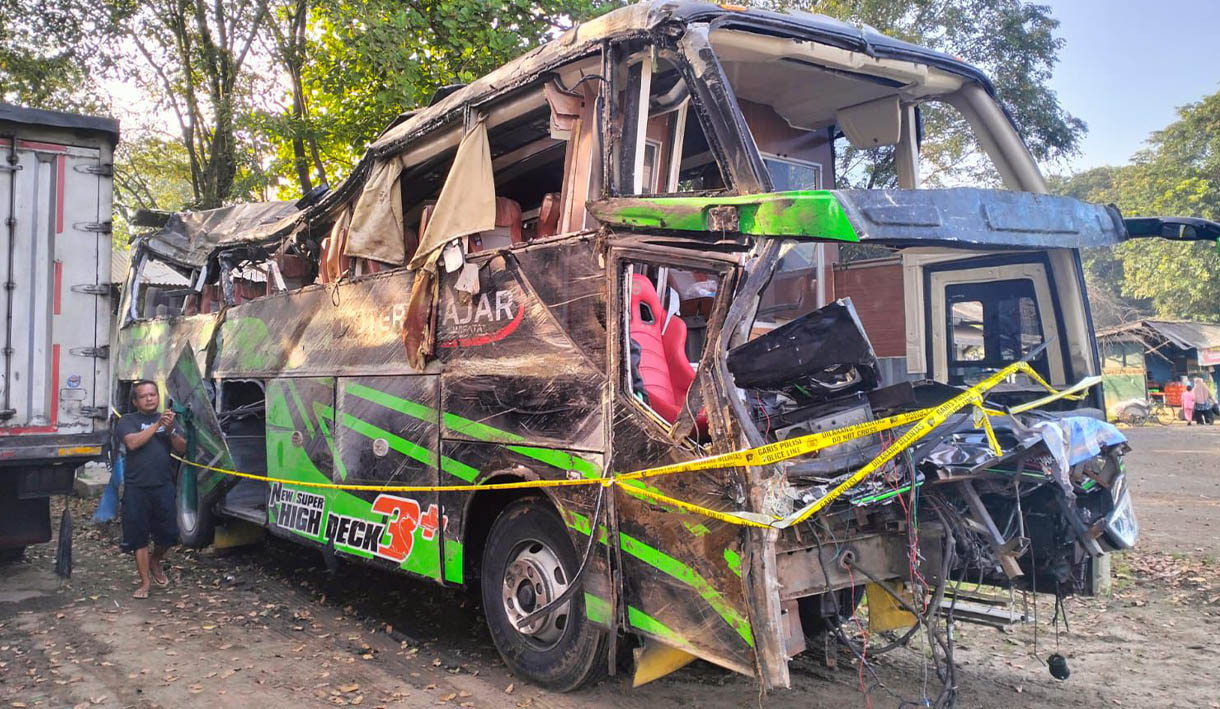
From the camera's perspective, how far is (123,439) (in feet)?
23.3

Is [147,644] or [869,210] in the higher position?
[869,210]

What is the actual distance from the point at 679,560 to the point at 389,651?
267 centimetres

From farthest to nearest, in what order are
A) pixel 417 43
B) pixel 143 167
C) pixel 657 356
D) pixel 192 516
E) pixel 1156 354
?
pixel 1156 354
pixel 143 167
pixel 417 43
pixel 192 516
pixel 657 356

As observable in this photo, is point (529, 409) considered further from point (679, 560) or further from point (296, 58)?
point (296, 58)

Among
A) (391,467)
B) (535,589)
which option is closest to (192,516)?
(391,467)

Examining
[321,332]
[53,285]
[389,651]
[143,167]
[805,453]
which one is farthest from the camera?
[143,167]

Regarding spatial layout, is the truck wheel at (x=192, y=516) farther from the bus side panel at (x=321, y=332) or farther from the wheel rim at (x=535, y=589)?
the wheel rim at (x=535, y=589)

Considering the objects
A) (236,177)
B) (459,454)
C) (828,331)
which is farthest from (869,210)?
(236,177)

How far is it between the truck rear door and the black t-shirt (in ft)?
1.62

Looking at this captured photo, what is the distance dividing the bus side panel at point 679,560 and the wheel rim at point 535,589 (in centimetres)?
58

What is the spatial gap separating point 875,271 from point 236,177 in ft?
47.2

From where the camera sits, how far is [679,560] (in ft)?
12.5

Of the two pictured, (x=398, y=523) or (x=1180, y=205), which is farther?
(x=1180, y=205)

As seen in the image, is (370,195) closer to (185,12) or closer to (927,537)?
(927,537)
